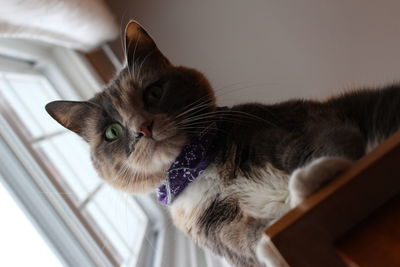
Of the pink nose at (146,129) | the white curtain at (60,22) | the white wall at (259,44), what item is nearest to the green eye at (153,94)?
the pink nose at (146,129)

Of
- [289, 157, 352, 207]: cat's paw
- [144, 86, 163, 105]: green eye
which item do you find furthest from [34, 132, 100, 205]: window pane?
[289, 157, 352, 207]: cat's paw

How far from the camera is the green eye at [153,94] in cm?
97

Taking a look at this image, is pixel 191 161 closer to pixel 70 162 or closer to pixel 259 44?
pixel 70 162

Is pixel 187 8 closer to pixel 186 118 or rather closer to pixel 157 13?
pixel 157 13

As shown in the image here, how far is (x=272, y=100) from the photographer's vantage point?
7.05ft

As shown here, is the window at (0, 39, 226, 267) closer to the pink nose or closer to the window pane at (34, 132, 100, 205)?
the window pane at (34, 132, 100, 205)

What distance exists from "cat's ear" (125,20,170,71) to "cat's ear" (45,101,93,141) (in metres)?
0.17

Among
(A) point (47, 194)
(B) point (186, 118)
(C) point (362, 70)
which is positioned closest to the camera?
(B) point (186, 118)

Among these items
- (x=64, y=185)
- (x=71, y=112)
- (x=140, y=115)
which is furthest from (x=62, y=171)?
(x=140, y=115)

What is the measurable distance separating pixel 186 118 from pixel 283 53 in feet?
4.61

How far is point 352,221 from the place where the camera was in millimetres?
466

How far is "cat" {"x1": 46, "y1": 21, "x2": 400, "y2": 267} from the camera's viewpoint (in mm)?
751

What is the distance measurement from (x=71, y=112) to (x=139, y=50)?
0.80ft

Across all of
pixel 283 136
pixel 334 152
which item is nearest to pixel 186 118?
pixel 283 136
